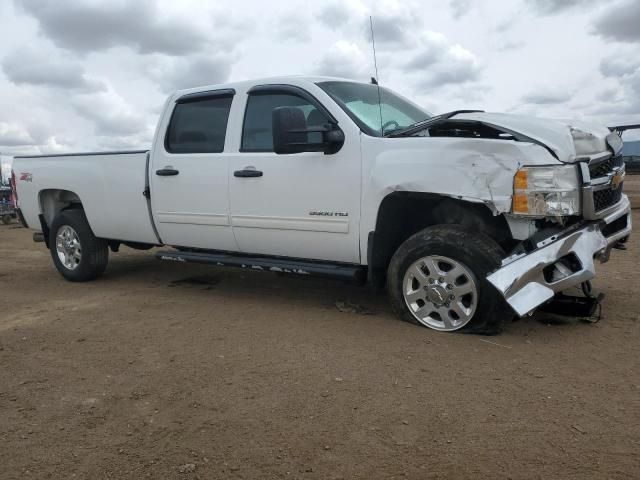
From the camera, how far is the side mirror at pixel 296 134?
4008 mm

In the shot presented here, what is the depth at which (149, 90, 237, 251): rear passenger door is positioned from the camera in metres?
4.91

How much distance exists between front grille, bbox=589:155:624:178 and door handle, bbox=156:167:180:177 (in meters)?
3.36

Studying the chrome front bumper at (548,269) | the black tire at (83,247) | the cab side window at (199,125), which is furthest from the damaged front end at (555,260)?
the black tire at (83,247)

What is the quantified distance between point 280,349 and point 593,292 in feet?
9.55

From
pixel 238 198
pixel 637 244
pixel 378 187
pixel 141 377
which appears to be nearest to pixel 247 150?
pixel 238 198

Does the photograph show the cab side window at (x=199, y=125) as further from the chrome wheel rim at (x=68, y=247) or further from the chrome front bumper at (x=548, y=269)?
the chrome front bumper at (x=548, y=269)

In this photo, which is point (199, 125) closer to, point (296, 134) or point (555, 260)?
point (296, 134)

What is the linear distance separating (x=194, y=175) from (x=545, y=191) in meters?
2.94

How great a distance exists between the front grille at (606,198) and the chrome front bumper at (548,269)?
6.6 inches

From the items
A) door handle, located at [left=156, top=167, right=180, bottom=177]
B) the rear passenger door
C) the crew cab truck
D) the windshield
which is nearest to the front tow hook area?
the crew cab truck

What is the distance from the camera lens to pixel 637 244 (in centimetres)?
743

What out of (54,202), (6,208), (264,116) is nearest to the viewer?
(264,116)

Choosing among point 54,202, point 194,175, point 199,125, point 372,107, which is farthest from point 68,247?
point 372,107

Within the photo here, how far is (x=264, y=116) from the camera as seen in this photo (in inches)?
186
